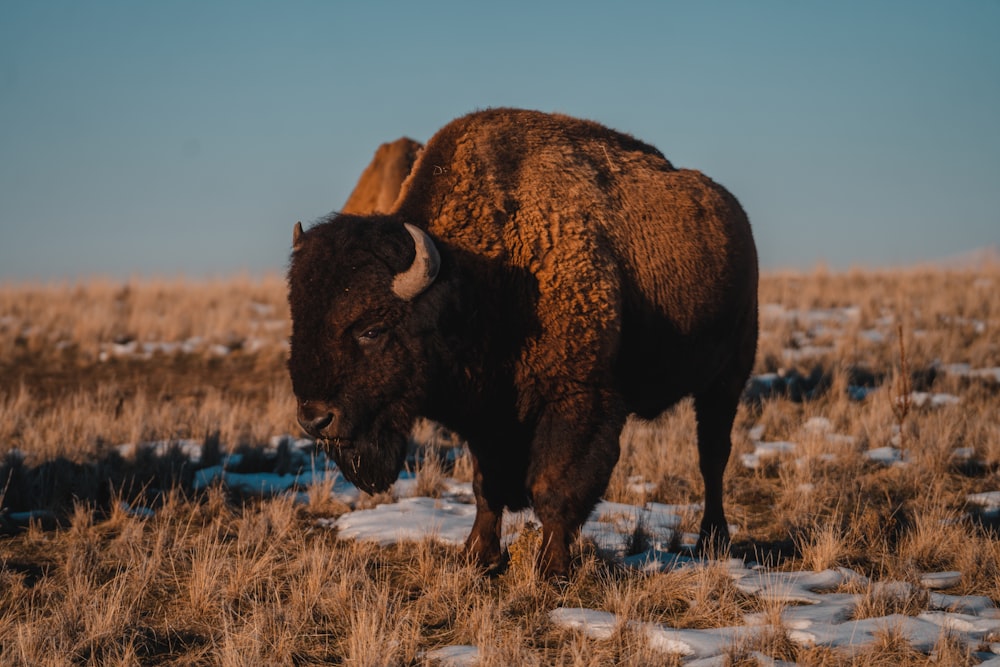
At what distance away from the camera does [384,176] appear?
1007cm

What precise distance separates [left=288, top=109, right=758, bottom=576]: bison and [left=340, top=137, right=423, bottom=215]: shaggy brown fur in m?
4.22

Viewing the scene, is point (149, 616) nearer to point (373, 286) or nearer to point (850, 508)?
point (373, 286)

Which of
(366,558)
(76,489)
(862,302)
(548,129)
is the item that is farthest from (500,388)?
(862,302)

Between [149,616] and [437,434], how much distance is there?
4.69 meters

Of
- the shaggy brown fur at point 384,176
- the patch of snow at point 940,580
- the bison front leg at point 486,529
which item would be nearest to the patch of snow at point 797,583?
the patch of snow at point 940,580

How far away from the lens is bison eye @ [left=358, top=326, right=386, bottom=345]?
4.44m

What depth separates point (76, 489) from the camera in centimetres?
673

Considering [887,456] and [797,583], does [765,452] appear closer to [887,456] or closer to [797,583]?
[887,456]

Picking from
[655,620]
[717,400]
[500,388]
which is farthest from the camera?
[717,400]

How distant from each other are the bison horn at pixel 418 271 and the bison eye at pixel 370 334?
0.19 metres

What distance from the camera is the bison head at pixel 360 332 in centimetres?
437

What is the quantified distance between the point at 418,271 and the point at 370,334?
0.39 metres

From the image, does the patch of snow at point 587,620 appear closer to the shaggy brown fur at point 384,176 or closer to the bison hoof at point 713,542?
the bison hoof at point 713,542

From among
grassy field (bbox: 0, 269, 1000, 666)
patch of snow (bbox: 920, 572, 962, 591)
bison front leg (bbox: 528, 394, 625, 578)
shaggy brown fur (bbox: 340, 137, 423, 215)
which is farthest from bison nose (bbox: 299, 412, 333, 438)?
shaggy brown fur (bbox: 340, 137, 423, 215)
